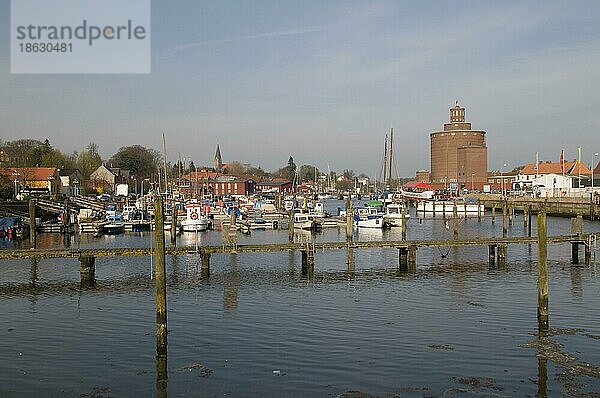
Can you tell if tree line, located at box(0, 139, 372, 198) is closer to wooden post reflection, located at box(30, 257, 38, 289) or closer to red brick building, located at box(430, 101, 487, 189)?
red brick building, located at box(430, 101, 487, 189)

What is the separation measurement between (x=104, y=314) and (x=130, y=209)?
5087 centimetres

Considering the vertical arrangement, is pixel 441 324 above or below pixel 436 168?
below

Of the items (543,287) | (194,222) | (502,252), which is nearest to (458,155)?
(194,222)

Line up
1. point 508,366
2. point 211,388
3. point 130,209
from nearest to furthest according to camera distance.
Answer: point 211,388, point 508,366, point 130,209

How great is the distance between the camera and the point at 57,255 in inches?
1230

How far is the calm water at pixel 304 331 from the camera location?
1583 cm

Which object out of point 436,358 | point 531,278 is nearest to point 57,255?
point 436,358

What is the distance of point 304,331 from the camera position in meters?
21.0

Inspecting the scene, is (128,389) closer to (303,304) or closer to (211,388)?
(211,388)

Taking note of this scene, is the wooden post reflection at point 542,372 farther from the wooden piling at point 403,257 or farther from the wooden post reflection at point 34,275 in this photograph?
the wooden post reflection at point 34,275

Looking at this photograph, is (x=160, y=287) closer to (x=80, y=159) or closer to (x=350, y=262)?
(x=350, y=262)

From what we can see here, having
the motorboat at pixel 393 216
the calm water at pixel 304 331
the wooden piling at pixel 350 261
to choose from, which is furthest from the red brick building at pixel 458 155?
the calm water at pixel 304 331

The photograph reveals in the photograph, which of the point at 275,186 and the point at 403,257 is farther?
the point at 275,186

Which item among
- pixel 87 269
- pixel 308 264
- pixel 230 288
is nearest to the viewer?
pixel 230 288
